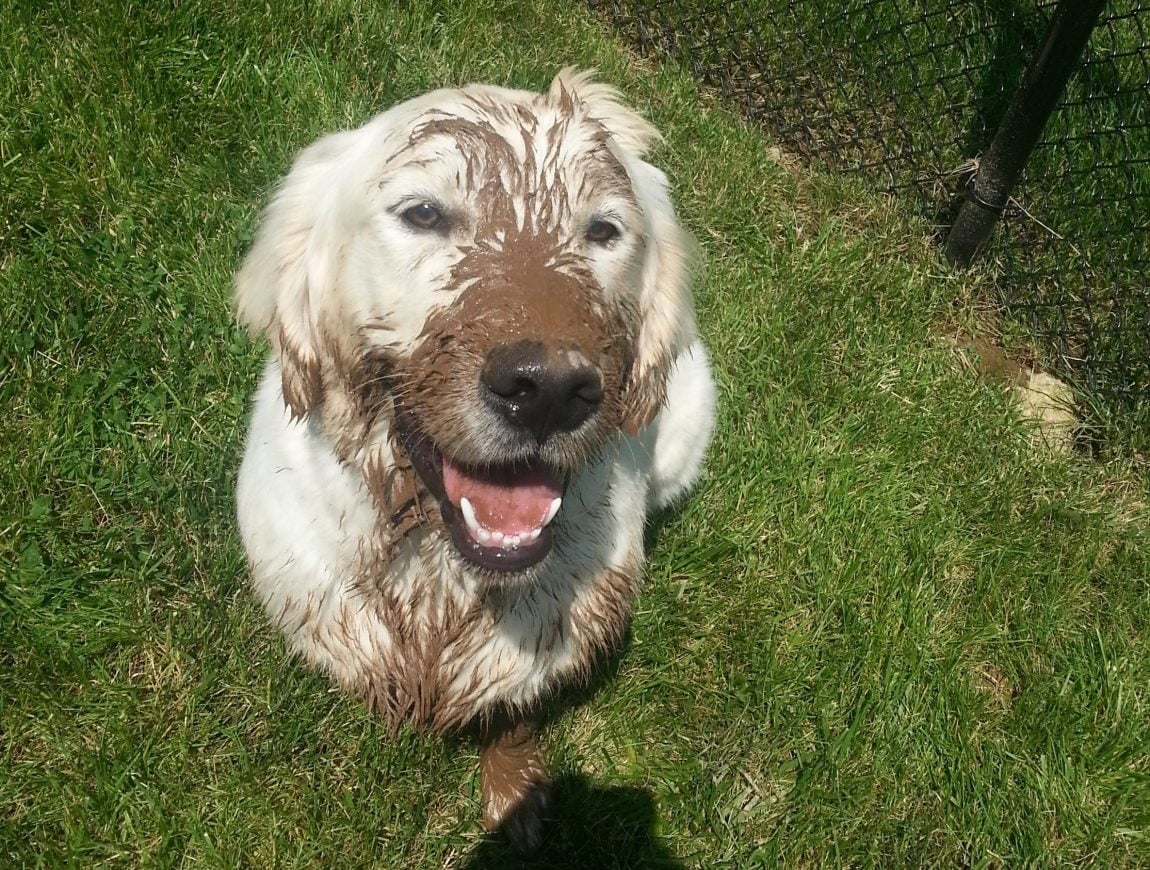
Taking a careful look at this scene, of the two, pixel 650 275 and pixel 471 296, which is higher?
pixel 471 296

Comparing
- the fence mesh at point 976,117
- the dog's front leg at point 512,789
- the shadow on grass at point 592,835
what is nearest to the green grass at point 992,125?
the fence mesh at point 976,117

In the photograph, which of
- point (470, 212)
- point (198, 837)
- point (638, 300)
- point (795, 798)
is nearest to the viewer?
point (470, 212)

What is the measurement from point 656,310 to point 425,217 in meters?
0.71

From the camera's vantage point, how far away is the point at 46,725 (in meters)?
2.48

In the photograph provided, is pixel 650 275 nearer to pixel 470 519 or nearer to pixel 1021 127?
pixel 470 519

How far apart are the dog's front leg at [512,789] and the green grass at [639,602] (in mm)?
84

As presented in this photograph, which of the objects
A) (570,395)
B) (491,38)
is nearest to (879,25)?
(491,38)

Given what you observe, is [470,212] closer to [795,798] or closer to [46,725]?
[46,725]

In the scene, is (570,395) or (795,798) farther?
(795,798)

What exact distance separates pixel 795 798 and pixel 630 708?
0.60 meters

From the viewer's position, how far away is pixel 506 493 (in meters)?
1.90

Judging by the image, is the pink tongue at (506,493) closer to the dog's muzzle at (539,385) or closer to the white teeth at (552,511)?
the white teeth at (552,511)

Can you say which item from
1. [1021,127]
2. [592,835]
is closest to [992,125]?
[1021,127]

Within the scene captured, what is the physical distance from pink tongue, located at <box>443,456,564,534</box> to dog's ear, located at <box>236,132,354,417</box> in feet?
1.46
